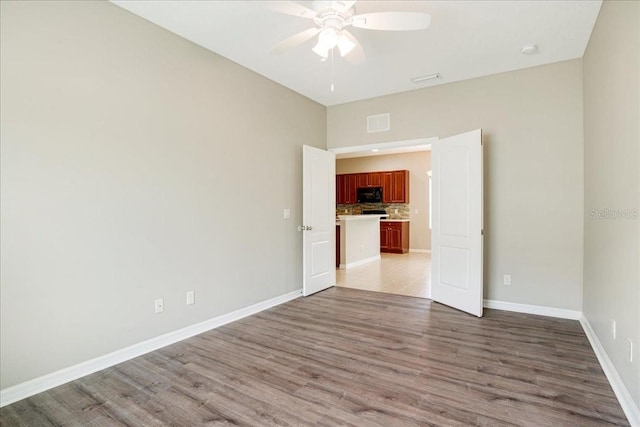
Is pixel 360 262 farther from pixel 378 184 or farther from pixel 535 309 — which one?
pixel 535 309

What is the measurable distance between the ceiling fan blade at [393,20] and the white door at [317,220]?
2452mm

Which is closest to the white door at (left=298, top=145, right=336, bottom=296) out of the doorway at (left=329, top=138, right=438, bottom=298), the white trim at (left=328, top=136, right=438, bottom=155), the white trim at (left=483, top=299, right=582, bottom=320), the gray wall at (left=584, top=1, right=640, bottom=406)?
the white trim at (left=328, top=136, right=438, bottom=155)

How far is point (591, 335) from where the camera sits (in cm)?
293

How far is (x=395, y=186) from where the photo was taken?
9.03 meters

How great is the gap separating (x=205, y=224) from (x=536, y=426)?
9.91 feet

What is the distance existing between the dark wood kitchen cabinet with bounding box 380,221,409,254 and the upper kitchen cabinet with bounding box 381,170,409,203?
0.68 m

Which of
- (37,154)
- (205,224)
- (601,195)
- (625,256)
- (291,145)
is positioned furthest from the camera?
(291,145)

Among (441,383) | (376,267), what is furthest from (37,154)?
(376,267)

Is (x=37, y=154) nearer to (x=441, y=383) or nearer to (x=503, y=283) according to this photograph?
(x=441, y=383)

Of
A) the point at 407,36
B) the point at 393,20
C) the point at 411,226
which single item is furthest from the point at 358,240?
the point at 393,20

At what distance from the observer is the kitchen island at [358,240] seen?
6641mm

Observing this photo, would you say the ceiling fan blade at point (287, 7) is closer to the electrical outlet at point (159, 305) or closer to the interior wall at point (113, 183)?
the interior wall at point (113, 183)

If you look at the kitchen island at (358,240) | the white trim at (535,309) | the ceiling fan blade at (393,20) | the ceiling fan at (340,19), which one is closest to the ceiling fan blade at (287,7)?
the ceiling fan at (340,19)

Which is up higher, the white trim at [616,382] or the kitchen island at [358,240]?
the kitchen island at [358,240]
